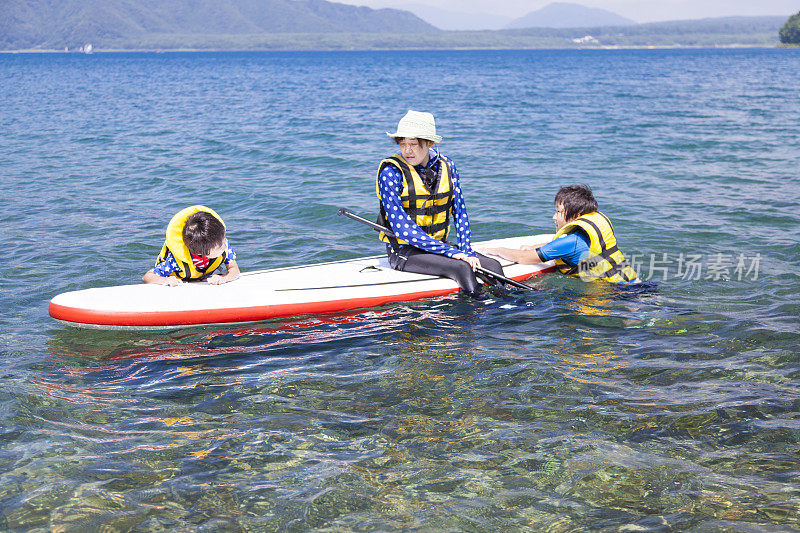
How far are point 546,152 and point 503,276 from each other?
12025mm

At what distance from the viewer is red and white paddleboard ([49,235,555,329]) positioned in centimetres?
637

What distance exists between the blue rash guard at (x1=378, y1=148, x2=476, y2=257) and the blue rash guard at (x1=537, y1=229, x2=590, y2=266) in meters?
0.79

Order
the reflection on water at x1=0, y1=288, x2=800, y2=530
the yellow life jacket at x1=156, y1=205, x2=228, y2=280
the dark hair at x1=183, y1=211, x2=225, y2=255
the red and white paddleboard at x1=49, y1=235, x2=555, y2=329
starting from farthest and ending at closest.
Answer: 1. the red and white paddleboard at x1=49, y1=235, x2=555, y2=329
2. the yellow life jacket at x1=156, y1=205, x2=228, y2=280
3. the dark hair at x1=183, y1=211, x2=225, y2=255
4. the reflection on water at x1=0, y1=288, x2=800, y2=530

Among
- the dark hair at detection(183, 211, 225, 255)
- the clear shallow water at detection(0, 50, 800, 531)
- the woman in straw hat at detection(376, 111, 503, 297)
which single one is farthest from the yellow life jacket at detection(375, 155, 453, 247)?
the dark hair at detection(183, 211, 225, 255)

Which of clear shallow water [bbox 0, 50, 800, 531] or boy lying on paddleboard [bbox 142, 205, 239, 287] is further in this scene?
boy lying on paddleboard [bbox 142, 205, 239, 287]

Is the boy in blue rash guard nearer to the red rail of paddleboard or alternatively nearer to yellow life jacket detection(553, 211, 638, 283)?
yellow life jacket detection(553, 211, 638, 283)

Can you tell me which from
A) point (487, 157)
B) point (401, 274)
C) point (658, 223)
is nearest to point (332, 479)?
point (401, 274)

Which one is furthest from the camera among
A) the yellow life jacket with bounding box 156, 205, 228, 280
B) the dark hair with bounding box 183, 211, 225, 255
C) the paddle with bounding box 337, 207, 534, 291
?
the paddle with bounding box 337, 207, 534, 291

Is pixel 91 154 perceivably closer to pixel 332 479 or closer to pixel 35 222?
pixel 35 222

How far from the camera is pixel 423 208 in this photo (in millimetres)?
6941

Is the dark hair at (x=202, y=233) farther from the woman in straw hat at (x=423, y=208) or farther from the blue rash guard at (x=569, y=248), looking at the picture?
the blue rash guard at (x=569, y=248)

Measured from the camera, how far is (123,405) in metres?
5.02

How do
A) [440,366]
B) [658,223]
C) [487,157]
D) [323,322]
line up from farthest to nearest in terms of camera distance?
[487,157] → [658,223] → [323,322] → [440,366]

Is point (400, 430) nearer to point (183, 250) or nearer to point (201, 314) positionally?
point (201, 314)
